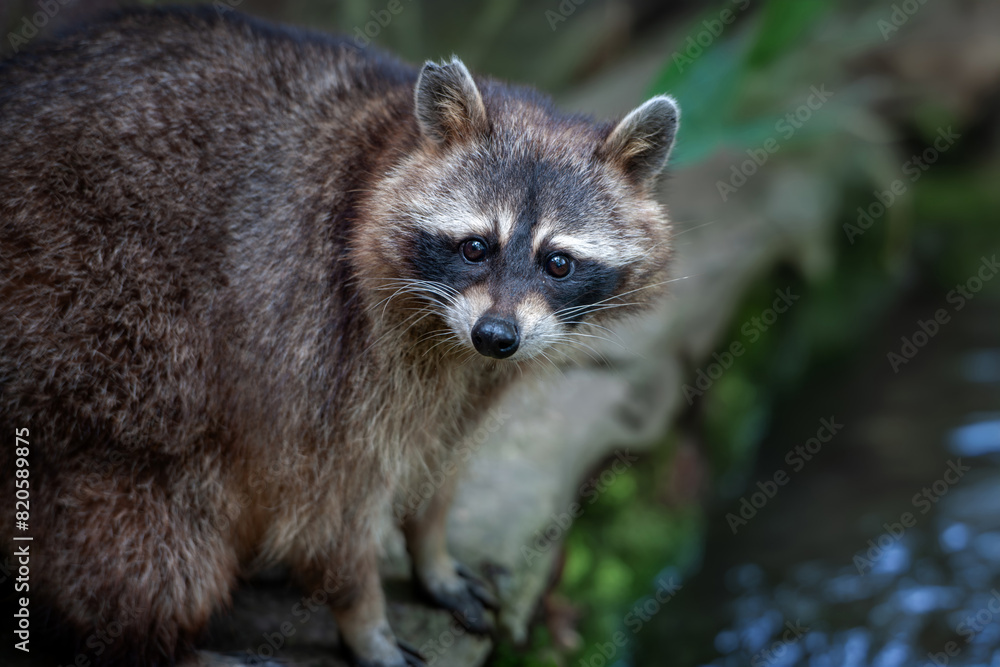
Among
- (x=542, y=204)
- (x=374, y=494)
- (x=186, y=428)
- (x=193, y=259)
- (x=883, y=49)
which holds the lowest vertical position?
(x=374, y=494)

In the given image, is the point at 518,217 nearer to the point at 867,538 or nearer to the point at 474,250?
the point at 474,250

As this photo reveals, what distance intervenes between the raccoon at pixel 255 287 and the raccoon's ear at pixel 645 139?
0.01 m

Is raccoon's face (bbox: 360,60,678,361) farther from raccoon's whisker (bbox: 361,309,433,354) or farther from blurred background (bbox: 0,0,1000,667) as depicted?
blurred background (bbox: 0,0,1000,667)

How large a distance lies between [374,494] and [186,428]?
698mm

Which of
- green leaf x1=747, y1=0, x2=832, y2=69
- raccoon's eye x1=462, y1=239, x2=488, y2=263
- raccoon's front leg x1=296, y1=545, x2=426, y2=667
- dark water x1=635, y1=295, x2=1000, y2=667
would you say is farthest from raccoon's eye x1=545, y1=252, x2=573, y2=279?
green leaf x1=747, y1=0, x2=832, y2=69

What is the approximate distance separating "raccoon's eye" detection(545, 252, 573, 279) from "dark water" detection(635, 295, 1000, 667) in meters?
2.61

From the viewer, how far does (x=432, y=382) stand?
3.25m

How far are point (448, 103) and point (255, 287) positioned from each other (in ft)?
3.02

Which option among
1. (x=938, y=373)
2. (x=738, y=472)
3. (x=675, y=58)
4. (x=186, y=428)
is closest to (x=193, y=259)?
(x=186, y=428)

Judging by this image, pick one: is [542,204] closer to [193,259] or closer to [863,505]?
[193,259]

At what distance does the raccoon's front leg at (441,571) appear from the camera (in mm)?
3656

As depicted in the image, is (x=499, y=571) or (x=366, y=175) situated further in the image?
(x=499, y=571)

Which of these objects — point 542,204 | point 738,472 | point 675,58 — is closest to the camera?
point 542,204

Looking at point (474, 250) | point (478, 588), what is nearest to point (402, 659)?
point (478, 588)
